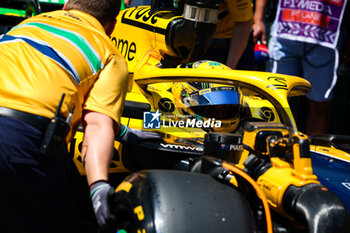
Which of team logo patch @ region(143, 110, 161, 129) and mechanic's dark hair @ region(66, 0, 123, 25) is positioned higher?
mechanic's dark hair @ region(66, 0, 123, 25)

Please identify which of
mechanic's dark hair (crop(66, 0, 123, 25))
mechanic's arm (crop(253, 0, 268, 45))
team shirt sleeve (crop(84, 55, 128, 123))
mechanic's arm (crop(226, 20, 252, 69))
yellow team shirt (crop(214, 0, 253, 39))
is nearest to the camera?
team shirt sleeve (crop(84, 55, 128, 123))

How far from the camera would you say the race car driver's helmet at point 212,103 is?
8.00 ft

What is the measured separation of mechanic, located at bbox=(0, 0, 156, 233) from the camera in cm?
171

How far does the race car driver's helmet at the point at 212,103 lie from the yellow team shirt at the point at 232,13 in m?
1.68

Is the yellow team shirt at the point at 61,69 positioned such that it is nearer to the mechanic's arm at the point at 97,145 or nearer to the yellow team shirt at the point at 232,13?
the mechanic's arm at the point at 97,145

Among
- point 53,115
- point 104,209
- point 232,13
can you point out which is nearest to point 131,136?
point 53,115

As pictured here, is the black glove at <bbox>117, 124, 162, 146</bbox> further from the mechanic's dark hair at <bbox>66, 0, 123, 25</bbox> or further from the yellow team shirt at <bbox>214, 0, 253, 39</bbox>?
the yellow team shirt at <bbox>214, 0, 253, 39</bbox>

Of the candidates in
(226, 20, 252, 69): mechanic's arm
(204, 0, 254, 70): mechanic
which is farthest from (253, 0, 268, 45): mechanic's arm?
(226, 20, 252, 69): mechanic's arm

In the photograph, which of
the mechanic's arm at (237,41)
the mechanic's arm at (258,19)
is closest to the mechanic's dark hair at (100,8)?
the mechanic's arm at (237,41)

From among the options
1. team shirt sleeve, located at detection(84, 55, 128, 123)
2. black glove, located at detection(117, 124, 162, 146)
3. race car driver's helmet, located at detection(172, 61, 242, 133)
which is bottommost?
black glove, located at detection(117, 124, 162, 146)

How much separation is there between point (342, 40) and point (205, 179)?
10.5ft

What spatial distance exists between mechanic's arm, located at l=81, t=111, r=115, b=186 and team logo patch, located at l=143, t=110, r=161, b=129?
516mm

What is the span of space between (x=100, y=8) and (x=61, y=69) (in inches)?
16.7

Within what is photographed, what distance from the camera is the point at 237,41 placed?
4184mm
